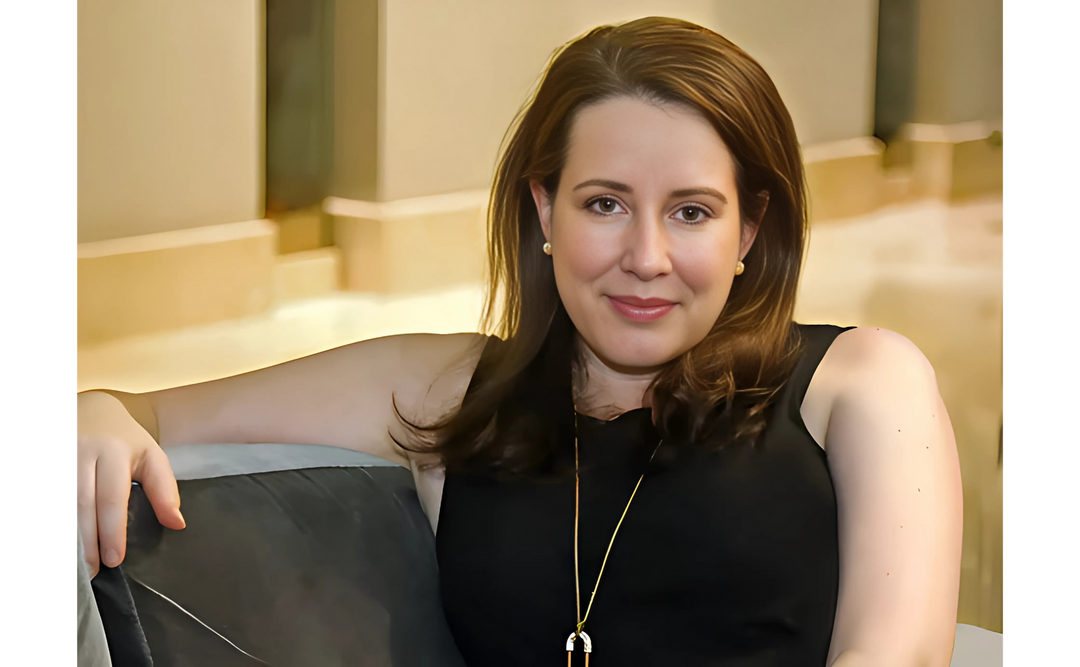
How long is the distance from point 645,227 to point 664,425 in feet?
0.92

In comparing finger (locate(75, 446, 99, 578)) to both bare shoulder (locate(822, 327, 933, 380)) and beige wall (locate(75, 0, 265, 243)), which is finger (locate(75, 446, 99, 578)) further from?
bare shoulder (locate(822, 327, 933, 380))

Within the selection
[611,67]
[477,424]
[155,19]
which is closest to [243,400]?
[477,424]

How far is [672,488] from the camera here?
4.81 ft

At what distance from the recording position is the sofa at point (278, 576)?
57.8 inches

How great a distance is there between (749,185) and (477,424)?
A: 538 millimetres

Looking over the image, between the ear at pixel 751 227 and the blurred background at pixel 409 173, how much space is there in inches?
3.7

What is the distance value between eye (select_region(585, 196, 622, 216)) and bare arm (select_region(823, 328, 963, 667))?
37cm

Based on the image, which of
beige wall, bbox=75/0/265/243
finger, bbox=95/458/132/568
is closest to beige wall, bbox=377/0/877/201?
beige wall, bbox=75/0/265/243

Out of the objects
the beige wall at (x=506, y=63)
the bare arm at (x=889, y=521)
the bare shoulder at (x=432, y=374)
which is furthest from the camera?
the bare shoulder at (x=432, y=374)

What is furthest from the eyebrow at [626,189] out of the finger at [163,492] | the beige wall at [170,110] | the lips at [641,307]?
the finger at [163,492]

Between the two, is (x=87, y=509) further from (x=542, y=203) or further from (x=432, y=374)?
(x=542, y=203)

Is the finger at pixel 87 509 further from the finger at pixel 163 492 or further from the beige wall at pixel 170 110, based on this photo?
the beige wall at pixel 170 110

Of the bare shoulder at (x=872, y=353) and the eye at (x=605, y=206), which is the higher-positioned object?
the eye at (x=605, y=206)

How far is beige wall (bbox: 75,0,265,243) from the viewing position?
1.62m
